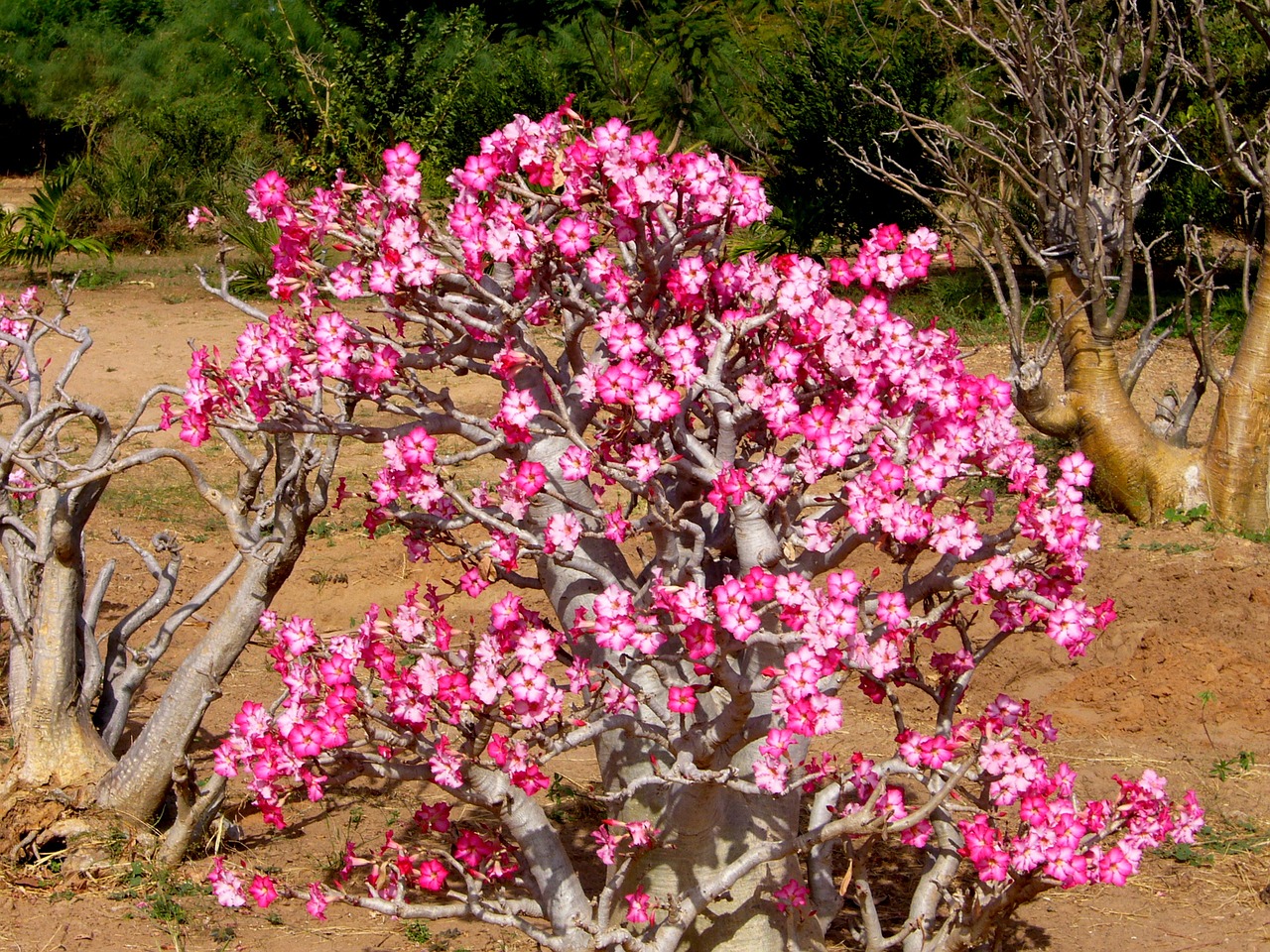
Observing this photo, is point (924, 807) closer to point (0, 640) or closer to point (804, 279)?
point (804, 279)

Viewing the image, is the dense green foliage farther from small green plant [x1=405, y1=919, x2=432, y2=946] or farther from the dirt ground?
small green plant [x1=405, y1=919, x2=432, y2=946]

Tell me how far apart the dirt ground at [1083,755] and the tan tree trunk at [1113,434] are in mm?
196

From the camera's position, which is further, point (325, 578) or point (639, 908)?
point (325, 578)

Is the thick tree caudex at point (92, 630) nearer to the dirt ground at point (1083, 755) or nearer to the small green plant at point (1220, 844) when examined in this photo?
the dirt ground at point (1083, 755)

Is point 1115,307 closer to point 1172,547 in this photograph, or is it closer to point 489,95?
point 1172,547

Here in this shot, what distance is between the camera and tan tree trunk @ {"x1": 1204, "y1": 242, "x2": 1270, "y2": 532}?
268 inches

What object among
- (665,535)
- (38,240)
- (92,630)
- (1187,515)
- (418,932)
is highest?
(665,535)

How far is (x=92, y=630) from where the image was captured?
14.4 feet

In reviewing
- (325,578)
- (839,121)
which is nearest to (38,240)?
(839,121)

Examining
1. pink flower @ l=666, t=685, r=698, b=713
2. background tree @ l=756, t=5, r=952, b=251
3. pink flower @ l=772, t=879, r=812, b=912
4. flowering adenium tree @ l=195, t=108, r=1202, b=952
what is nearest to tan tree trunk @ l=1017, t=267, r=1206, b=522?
flowering adenium tree @ l=195, t=108, r=1202, b=952

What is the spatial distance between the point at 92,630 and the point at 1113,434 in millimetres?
5267

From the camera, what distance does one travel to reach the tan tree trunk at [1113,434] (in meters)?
7.09

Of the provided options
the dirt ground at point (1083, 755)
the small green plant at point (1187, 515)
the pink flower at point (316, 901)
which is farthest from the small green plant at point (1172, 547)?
the pink flower at point (316, 901)

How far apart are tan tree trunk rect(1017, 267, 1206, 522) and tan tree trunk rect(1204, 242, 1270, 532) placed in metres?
0.16
